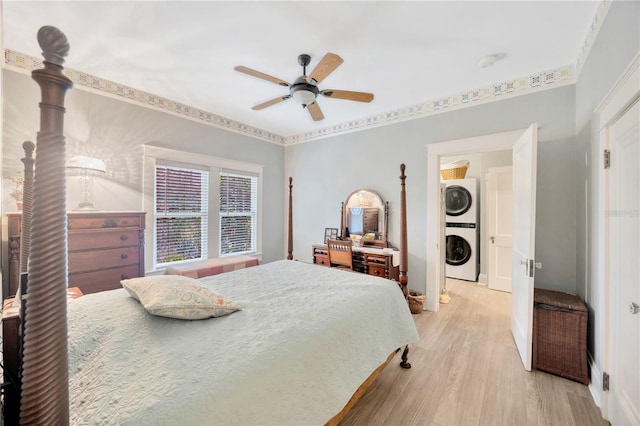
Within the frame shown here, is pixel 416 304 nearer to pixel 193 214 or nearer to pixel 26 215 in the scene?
pixel 193 214

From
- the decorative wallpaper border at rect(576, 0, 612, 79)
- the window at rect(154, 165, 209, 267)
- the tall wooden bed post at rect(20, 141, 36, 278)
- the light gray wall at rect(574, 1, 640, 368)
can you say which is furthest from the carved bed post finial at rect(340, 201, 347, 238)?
the tall wooden bed post at rect(20, 141, 36, 278)

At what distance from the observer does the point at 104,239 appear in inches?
98.0

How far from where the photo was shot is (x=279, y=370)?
3.49ft

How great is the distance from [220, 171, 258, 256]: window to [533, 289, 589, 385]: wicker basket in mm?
3845

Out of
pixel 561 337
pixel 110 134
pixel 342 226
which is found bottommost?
pixel 561 337

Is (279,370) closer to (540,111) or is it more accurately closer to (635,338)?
(635,338)

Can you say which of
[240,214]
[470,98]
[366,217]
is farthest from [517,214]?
[240,214]

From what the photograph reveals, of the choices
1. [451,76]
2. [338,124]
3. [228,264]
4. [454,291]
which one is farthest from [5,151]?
[454,291]

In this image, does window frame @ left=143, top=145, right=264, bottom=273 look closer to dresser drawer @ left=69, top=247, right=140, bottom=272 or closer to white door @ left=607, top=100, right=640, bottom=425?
dresser drawer @ left=69, top=247, right=140, bottom=272

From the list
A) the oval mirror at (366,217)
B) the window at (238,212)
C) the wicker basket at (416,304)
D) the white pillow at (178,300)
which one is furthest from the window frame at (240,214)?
the wicker basket at (416,304)

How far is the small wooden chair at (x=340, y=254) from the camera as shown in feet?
11.8

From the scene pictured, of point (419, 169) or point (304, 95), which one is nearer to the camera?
point (304, 95)

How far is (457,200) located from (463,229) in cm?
57

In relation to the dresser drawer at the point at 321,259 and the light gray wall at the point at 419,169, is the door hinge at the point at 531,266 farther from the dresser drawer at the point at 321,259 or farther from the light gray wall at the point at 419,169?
the dresser drawer at the point at 321,259
